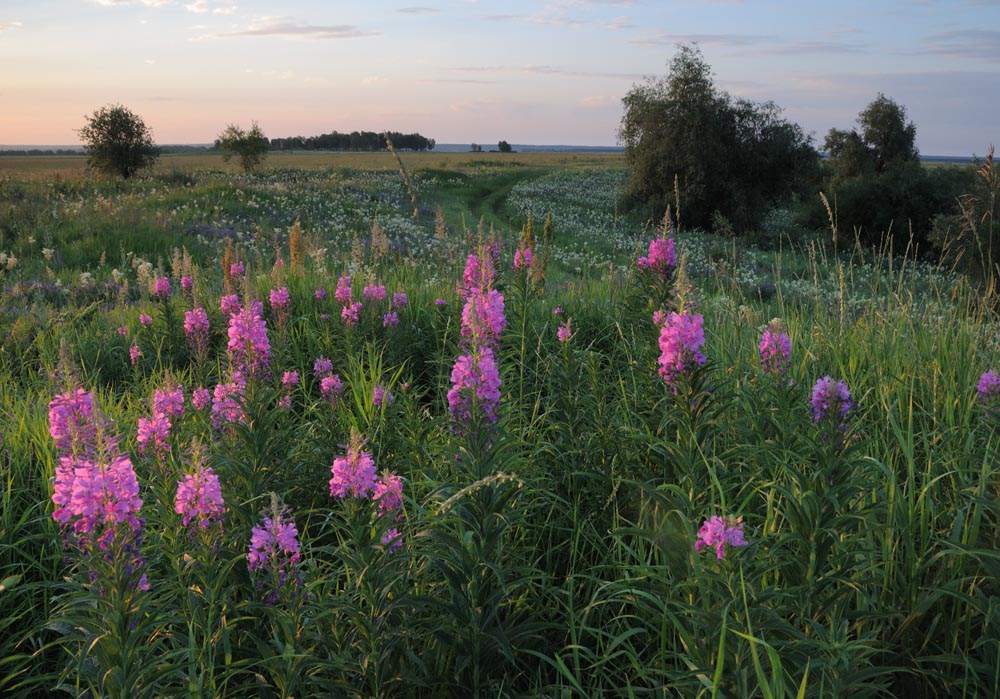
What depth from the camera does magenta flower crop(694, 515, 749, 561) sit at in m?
2.08

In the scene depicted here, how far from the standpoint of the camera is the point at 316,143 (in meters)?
128

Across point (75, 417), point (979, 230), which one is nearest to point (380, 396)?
point (75, 417)

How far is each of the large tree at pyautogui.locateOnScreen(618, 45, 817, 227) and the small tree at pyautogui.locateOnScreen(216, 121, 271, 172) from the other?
27.7m

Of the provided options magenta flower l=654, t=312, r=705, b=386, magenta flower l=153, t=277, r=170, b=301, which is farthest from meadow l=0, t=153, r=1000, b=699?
magenta flower l=153, t=277, r=170, b=301

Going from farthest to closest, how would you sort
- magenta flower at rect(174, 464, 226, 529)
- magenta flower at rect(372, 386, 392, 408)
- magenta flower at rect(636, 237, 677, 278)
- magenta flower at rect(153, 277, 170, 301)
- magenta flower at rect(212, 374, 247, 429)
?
1. magenta flower at rect(153, 277, 170, 301)
2. magenta flower at rect(636, 237, 677, 278)
3. magenta flower at rect(372, 386, 392, 408)
4. magenta flower at rect(212, 374, 247, 429)
5. magenta flower at rect(174, 464, 226, 529)

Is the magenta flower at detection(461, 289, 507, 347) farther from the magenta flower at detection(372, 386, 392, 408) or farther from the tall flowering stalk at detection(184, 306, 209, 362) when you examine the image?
the tall flowering stalk at detection(184, 306, 209, 362)

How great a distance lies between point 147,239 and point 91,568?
13.8 metres

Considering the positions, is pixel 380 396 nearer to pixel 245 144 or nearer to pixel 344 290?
pixel 344 290

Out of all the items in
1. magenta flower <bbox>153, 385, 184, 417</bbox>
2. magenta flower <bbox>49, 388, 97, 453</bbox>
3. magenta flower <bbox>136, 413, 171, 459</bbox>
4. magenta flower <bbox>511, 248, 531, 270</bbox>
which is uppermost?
magenta flower <bbox>511, 248, 531, 270</bbox>

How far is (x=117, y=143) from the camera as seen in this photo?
3900 centimetres

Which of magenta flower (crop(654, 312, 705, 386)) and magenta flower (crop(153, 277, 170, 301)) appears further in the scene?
→ magenta flower (crop(153, 277, 170, 301))

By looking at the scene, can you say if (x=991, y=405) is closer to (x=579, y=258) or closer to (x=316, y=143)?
(x=579, y=258)

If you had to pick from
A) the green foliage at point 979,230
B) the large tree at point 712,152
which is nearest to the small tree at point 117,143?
the large tree at point 712,152

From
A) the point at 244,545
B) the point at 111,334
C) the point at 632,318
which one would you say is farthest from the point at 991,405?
the point at 111,334
